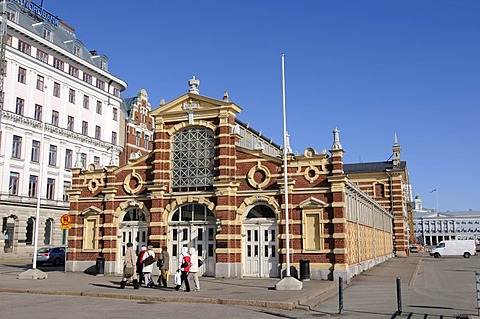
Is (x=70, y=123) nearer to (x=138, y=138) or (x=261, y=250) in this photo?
(x=138, y=138)

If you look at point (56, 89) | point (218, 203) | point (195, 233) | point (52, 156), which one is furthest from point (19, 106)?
point (218, 203)

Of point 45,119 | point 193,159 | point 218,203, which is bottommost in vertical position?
point 218,203

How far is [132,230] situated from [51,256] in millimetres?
14709

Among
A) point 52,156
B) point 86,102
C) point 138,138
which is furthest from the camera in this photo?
point 138,138

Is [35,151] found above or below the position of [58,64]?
below

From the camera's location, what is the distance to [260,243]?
82.7 ft

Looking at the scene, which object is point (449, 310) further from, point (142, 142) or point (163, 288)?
point (142, 142)

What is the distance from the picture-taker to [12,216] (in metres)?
47.1

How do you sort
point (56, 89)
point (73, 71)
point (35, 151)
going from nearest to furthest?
point (35, 151) → point (56, 89) → point (73, 71)

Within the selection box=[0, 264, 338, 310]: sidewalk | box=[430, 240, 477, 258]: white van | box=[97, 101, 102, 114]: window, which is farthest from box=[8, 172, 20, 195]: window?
box=[430, 240, 477, 258]: white van

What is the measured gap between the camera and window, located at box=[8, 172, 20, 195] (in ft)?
156

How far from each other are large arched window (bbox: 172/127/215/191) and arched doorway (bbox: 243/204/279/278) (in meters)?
3.05

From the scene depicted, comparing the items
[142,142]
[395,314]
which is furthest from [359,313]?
[142,142]

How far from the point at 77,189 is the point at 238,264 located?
442 inches
